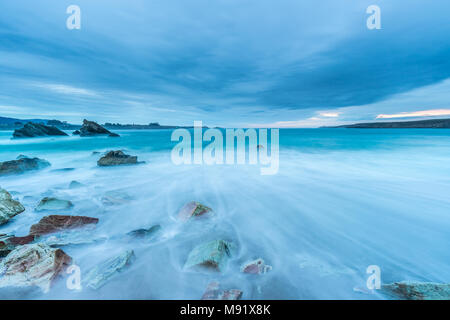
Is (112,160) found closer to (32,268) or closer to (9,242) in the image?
(9,242)

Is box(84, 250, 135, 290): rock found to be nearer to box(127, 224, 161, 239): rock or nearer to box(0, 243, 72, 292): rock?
box(0, 243, 72, 292): rock

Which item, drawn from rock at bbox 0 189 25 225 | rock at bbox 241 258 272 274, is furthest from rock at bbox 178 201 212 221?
rock at bbox 0 189 25 225

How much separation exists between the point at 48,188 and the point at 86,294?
584cm

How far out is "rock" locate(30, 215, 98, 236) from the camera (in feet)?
10.9

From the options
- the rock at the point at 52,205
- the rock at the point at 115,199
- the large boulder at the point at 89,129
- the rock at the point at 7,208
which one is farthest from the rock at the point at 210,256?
the large boulder at the point at 89,129

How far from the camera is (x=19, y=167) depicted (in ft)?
25.0

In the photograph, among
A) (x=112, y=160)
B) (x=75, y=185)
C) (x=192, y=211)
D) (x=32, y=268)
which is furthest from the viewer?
(x=112, y=160)

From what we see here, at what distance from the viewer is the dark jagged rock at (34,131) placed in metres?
31.7

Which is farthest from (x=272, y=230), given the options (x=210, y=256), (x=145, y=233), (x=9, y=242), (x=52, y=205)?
(x=52, y=205)

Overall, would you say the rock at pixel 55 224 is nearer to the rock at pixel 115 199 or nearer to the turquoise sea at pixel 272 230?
the turquoise sea at pixel 272 230

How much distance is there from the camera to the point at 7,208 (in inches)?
152

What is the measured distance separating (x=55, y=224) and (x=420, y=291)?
5.93 m

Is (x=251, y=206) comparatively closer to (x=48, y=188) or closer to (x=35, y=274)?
(x=35, y=274)

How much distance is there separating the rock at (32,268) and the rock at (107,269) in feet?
1.36
